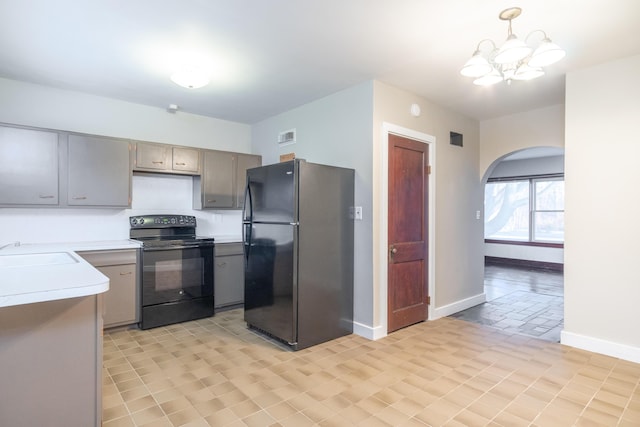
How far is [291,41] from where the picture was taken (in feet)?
8.52

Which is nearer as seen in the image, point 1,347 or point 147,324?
point 1,347

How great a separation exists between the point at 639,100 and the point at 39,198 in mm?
5474

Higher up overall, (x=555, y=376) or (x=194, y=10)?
(x=194, y=10)

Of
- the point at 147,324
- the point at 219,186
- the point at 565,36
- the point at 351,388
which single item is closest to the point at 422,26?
the point at 565,36

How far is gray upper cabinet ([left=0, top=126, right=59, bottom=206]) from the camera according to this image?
317 centimetres

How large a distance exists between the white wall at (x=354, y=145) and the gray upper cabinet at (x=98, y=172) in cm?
201

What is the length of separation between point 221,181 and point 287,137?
1050mm

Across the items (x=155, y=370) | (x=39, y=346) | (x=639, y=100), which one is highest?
(x=639, y=100)

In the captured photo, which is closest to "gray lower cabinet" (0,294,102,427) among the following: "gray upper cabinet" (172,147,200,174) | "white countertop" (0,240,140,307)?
"white countertop" (0,240,140,307)

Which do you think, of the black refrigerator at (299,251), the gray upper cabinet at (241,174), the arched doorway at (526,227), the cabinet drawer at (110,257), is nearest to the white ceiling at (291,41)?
the black refrigerator at (299,251)

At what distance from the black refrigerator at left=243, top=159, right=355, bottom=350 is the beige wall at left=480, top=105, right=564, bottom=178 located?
94.2 inches

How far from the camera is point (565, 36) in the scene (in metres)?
2.52

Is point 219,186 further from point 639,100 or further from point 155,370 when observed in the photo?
point 639,100

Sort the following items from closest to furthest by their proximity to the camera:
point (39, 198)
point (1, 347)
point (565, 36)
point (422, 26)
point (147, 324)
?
1. point (1, 347)
2. point (422, 26)
3. point (565, 36)
4. point (39, 198)
5. point (147, 324)
